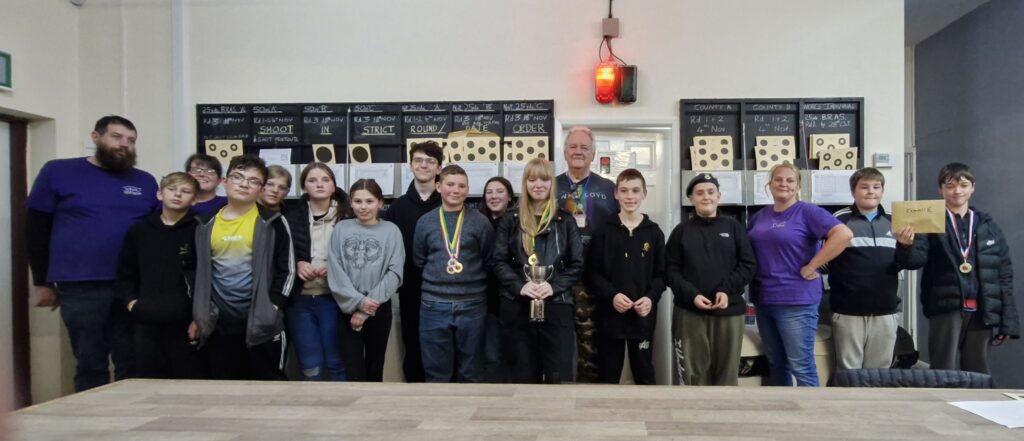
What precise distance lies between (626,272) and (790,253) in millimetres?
856

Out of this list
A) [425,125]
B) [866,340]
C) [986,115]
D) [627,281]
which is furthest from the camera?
[986,115]

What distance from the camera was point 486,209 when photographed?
3.26 m

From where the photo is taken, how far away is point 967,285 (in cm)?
292

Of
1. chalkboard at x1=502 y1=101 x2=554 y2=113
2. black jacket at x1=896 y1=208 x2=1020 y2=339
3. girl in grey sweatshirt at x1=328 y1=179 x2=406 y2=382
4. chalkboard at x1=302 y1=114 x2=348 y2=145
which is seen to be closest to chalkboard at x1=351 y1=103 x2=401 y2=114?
chalkboard at x1=302 y1=114 x2=348 y2=145

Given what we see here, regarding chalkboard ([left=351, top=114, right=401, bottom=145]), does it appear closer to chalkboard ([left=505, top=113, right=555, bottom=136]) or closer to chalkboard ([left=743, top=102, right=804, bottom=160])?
chalkboard ([left=505, top=113, right=555, bottom=136])

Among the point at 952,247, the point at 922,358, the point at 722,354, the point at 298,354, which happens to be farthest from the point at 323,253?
the point at 922,358

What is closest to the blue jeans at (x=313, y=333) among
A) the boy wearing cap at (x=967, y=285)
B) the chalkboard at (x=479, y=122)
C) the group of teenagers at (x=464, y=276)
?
the group of teenagers at (x=464, y=276)

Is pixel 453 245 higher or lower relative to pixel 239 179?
→ lower

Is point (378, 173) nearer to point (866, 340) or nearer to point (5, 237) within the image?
point (5, 237)

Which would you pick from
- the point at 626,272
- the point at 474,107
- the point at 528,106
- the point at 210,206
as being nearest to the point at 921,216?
the point at 626,272

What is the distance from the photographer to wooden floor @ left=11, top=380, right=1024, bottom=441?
120 centimetres

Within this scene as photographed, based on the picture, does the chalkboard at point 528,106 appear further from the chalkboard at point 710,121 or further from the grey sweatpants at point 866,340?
the grey sweatpants at point 866,340

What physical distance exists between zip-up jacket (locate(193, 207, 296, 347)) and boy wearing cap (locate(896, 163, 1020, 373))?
3232mm

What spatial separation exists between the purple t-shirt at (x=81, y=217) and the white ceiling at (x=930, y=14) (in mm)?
→ 5586
